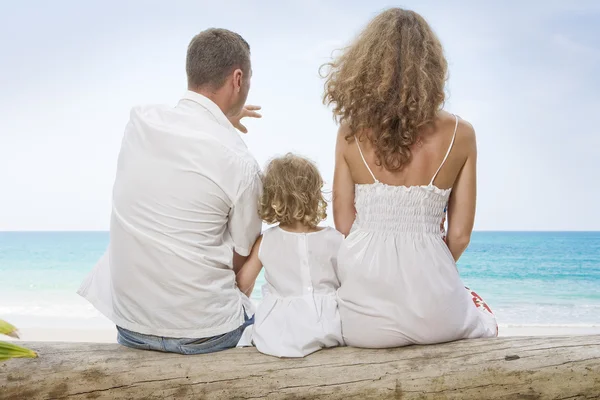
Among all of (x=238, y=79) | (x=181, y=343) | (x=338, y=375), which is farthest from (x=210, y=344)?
(x=238, y=79)

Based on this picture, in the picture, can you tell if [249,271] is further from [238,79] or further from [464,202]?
[464,202]

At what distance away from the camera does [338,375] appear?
209 centimetres

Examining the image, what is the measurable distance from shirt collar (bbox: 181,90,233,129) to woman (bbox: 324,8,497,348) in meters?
0.46

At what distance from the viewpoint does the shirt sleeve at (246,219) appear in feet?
7.22

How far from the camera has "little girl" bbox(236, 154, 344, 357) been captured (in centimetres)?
223

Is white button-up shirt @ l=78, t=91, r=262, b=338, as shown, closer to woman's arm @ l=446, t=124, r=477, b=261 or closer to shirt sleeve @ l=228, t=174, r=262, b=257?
shirt sleeve @ l=228, t=174, r=262, b=257

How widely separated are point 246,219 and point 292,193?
20 cm

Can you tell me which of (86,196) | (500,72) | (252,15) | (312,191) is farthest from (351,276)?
(86,196)

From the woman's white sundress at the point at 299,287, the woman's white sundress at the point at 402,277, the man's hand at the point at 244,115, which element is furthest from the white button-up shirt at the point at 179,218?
the woman's white sundress at the point at 402,277

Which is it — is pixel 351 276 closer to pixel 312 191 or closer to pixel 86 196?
pixel 312 191

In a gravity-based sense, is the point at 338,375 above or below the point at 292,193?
below

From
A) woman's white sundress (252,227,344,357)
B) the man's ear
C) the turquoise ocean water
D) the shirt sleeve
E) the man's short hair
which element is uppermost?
the man's short hair

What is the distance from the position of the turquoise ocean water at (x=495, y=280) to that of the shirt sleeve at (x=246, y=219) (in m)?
8.77

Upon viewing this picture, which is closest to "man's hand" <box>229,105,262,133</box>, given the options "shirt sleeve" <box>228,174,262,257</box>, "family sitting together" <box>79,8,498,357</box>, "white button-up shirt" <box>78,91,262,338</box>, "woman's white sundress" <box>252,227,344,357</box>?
"family sitting together" <box>79,8,498,357</box>
